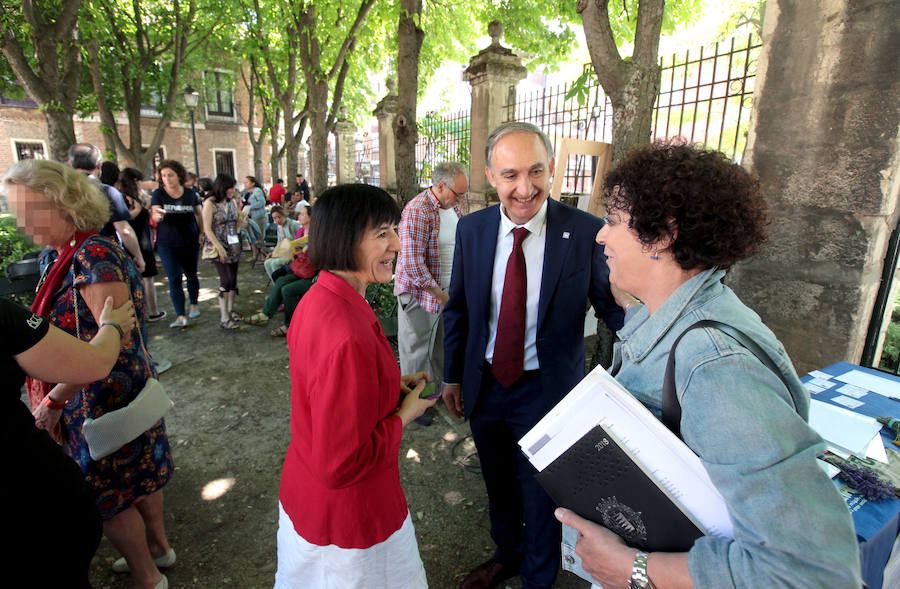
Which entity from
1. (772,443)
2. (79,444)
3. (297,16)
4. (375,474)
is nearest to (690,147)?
(772,443)

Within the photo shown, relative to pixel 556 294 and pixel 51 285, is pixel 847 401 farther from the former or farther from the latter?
pixel 51 285

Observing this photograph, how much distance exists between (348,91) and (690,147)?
831 inches

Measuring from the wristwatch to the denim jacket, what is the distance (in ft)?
0.37

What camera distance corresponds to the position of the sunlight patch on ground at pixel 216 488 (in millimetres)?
3250

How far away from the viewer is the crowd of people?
2.84 feet

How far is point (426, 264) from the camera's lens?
4.16 meters

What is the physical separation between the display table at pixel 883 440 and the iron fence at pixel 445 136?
7.73 meters

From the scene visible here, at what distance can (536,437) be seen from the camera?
3.73ft

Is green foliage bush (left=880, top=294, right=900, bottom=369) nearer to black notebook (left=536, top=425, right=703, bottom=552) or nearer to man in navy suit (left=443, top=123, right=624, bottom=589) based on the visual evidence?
man in navy suit (left=443, top=123, right=624, bottom=589)

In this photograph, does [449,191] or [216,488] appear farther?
[449,191]

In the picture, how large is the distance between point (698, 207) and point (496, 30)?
7.40 meters

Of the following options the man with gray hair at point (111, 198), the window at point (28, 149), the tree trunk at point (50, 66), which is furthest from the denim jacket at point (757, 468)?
the window at point (28, 149)

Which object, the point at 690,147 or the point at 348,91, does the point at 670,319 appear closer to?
the point at 690,147

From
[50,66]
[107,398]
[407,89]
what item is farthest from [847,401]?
[50,66]
